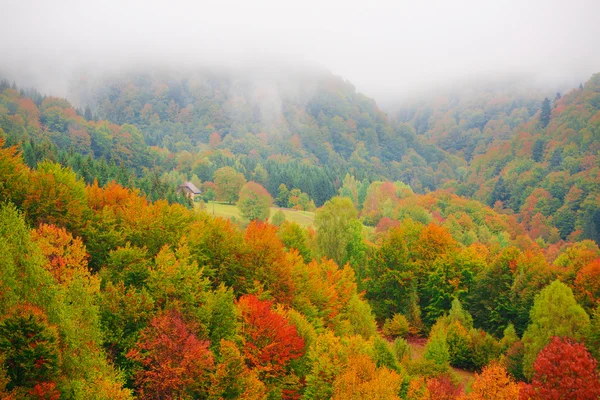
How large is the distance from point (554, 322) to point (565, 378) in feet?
43.6

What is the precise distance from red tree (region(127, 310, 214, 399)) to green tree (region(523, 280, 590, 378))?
89.4ft

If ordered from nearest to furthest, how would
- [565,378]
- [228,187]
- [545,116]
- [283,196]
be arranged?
1. [565,378]
2. [228,187]
3. [283,196]
4. [545,116]

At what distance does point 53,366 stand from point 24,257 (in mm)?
5613

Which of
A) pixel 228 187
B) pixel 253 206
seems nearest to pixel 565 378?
pixel 253 206

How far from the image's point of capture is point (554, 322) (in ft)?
121

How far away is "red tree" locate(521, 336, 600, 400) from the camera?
2453 centimetres

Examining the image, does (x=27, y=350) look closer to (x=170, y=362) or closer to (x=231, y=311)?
(x=170, y=362)

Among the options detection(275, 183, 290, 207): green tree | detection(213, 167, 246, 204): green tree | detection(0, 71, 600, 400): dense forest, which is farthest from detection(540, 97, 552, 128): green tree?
detection(0, 71, 600, 400): dense forest

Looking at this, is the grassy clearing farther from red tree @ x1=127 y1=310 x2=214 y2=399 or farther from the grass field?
the grass field

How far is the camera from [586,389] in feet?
79.8

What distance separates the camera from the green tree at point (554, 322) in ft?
117

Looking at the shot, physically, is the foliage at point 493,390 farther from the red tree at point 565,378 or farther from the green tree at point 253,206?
the green tree at point 253,206

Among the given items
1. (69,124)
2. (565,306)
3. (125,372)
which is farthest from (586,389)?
(69,124)

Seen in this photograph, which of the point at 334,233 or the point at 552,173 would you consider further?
the point at 552,173
